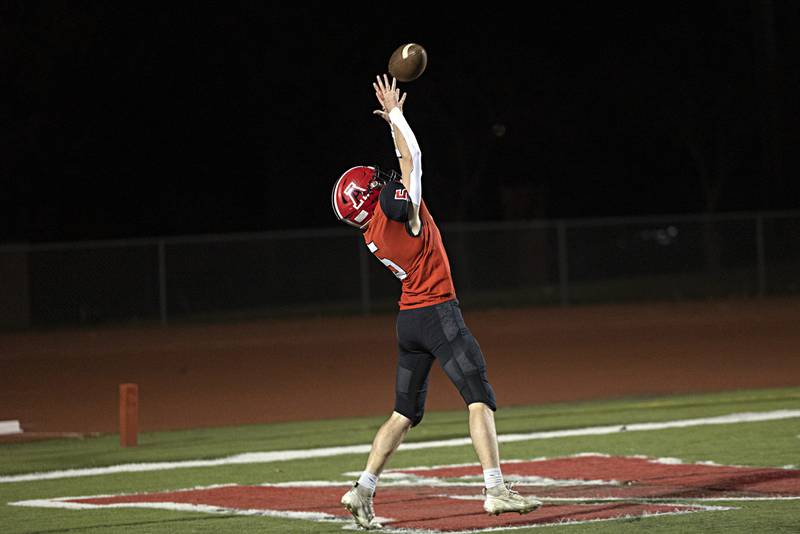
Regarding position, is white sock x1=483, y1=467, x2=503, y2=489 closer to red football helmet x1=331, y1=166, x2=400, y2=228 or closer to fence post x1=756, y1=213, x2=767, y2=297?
red football helmet x1=331, y1=166, x2=400, y2=228

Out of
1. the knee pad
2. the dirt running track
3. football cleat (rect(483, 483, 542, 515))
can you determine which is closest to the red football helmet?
the knee pad

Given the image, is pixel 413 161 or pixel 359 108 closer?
pixel 413 161

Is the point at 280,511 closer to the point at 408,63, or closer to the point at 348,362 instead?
the point at 408,63

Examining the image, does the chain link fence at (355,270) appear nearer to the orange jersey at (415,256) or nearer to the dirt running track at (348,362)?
the dirt running track at (348,362)

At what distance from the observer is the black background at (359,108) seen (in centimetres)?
4369

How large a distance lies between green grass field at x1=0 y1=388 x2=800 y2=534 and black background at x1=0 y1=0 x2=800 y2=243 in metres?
26.4

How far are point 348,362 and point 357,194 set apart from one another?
15.9 metres

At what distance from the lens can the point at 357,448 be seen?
1355 cm

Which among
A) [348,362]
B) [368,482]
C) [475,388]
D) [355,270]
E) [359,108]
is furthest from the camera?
[359,108]

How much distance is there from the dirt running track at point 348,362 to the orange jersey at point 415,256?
845 centimetres

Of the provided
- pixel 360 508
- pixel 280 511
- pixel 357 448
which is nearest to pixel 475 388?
pixel 360 508

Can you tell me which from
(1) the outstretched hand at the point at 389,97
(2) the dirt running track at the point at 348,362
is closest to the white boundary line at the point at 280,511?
(1) the outstretched hand at the point at 389,97

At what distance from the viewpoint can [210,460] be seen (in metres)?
13.0

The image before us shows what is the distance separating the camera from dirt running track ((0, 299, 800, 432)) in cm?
1839
